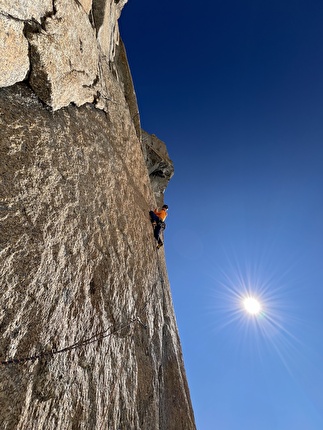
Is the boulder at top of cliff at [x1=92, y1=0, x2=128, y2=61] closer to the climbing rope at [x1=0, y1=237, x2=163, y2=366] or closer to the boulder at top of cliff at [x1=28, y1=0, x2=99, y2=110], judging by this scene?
the boulder at top of cliff at [x1=28, y1=0, x2=99, y2=110]

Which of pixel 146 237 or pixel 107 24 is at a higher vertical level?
pixel 107 24

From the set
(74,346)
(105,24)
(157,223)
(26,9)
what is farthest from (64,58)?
(157,223)

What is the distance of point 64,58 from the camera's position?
5613 millimetres

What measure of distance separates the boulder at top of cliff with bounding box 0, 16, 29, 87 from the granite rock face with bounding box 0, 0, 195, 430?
0.03 m

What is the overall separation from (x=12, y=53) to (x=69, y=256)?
11.4 ft

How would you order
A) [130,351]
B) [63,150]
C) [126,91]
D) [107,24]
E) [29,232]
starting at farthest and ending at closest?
[126,91], [107,24], [130,351], [63,150], [29,232]

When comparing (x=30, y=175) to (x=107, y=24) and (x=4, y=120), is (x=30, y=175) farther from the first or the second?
(x=107, y=24)

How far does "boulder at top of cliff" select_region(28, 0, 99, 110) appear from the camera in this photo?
4.92 m

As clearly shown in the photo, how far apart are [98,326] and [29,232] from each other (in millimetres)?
2325

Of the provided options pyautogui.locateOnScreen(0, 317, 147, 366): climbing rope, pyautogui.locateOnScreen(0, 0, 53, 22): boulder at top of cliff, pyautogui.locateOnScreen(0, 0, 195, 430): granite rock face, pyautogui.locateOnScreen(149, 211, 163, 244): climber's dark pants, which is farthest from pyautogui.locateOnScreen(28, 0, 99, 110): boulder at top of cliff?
pyautogui.locateOnScreen(149, 211, 163, 244): climber's dark pants

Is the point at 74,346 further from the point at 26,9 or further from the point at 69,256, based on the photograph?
the point at 26,9

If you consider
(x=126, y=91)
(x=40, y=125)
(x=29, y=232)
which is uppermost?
(x=126, y=91)

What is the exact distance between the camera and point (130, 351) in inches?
249

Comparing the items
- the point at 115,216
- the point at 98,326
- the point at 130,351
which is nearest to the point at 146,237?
the point at 115,216
